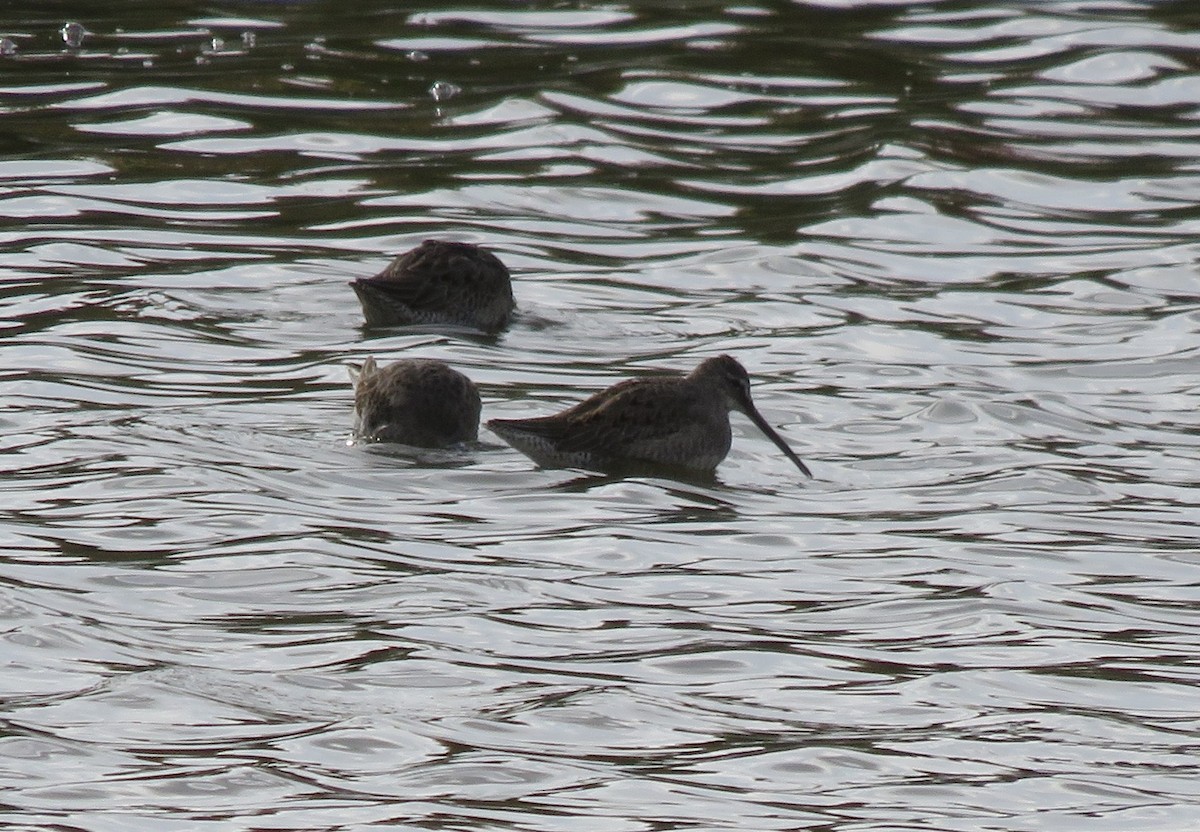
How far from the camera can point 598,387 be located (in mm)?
13867

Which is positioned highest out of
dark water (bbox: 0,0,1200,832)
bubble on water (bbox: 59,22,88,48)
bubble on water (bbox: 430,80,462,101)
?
bubble on water (bbox: 59,22,88,48)

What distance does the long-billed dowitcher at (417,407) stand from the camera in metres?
12.3

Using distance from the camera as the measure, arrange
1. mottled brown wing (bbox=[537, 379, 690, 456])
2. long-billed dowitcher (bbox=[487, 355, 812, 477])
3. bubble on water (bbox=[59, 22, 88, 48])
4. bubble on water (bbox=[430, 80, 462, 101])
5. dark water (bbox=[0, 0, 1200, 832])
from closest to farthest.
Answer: dark water (bbox=[0, 0, 1200, 832]), long-billed dowitcher (bbox=[487, 355, 812, 477]), mottled brown wing (bbox=[537, 379, 690, 456]), bubble on water (bbox=[430, 80, 462, 101]), bubble on water (bbox=[59, 22, 88, 48])

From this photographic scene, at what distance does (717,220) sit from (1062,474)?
6.70 meters

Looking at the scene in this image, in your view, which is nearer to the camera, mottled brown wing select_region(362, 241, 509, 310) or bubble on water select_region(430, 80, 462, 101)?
mottled brown wing select_region(362, 241, 509, 310)

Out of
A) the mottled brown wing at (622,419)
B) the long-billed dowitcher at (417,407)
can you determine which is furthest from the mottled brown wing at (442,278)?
the mottled brown wing at (622,419)

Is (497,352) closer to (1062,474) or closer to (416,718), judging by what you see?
(1062,474)

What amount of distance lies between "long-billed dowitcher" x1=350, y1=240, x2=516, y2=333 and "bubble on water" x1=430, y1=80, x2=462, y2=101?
19.3 feet

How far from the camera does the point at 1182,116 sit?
2211cm

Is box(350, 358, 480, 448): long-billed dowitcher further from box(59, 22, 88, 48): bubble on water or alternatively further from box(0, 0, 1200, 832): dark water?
box(59, 22, 88, 48): bubble on water

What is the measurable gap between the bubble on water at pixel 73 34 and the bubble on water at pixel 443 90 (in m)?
3.50

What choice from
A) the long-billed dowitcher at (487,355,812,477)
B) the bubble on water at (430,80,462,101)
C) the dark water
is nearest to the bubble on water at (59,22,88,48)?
the dark water

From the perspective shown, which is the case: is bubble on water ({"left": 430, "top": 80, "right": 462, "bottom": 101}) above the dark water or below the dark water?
above

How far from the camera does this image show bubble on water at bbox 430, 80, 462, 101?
21.4 m
